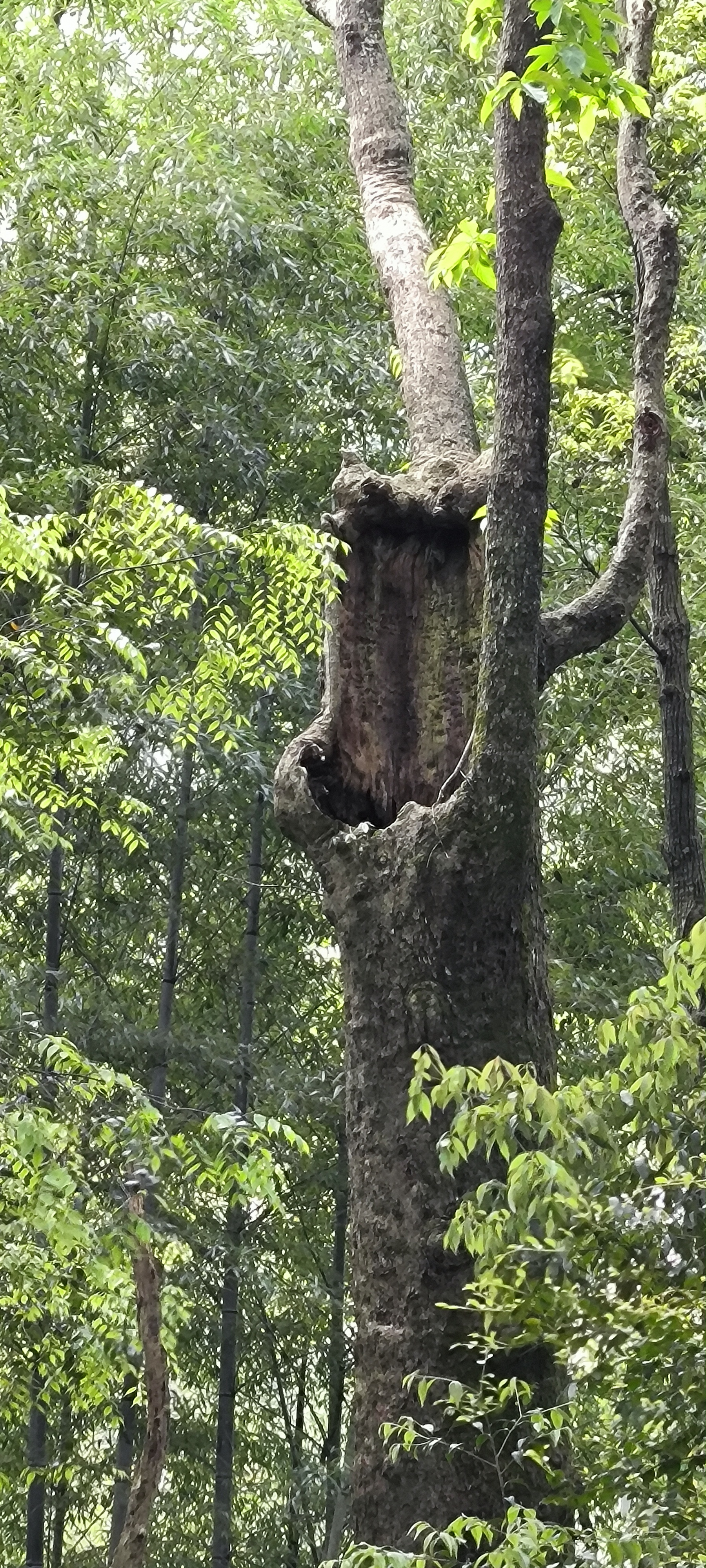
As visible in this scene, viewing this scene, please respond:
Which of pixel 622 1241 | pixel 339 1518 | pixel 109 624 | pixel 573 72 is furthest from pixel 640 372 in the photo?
pixel 339 1518

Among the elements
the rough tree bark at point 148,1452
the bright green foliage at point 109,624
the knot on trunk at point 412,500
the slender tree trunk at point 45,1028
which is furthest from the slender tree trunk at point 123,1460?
the knot on trunk at point 412,500

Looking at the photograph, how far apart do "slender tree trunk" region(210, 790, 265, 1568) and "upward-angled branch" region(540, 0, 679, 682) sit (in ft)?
11.1

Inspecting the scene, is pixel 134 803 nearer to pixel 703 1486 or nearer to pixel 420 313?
pixel 420 313

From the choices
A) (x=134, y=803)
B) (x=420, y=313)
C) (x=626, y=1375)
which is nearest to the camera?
(x=626, y=1375)

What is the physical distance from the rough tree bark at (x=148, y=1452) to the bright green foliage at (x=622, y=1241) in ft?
2.38

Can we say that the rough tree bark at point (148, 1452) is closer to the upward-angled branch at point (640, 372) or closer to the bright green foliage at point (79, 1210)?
the bright green foliage at point (79, 1210)

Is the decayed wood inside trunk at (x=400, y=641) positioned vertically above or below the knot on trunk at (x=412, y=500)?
below

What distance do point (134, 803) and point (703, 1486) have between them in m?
2.24

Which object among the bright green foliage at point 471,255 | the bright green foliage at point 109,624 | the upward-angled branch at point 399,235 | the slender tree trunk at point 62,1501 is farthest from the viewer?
the slender tree trunk at point 62,1501

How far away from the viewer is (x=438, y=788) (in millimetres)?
2846

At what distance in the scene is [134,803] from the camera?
12.7ft

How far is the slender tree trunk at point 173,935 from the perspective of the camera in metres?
6.21

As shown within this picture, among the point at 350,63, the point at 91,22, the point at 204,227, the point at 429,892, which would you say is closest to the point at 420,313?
the point at 350,63

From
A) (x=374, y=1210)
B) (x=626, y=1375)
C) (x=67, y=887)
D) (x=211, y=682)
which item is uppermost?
(x=67, y=887)
